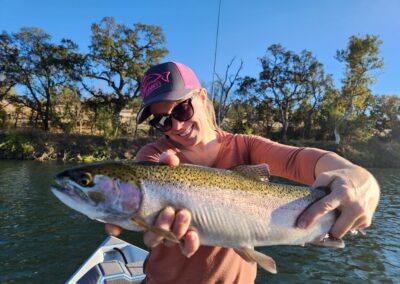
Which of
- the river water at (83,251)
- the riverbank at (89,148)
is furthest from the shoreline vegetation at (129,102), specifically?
the river water at (83,251)

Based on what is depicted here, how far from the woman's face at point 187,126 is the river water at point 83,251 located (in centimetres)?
645

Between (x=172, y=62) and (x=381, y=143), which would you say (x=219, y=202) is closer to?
(x=172, y=62)

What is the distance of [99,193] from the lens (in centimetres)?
246

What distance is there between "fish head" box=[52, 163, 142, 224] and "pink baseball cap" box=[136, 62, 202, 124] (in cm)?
79

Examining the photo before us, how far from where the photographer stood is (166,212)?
2.38 meters

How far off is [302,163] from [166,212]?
116 cm

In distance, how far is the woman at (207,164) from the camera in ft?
7.85

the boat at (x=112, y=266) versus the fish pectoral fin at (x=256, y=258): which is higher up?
the fish pectoral fin at (x=256, y=258)

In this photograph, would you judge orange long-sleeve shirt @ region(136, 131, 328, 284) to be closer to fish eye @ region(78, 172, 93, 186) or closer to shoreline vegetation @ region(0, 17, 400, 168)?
fish eye @ region(78, 172, 93, 186)

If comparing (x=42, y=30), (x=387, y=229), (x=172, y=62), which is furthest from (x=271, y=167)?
(x=42, y=30)

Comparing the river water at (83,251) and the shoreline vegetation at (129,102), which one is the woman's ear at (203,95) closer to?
the river water at (83,251)

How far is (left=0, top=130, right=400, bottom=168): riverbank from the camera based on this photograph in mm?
36844

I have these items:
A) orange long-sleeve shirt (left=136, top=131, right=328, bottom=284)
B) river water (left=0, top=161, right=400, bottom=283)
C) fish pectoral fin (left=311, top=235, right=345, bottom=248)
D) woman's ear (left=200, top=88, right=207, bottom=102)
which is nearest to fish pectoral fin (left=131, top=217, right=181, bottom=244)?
orange long-sleeve shirt (left=136, top=131, right=328, bottom=284)

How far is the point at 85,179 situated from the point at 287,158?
5.26 feet
